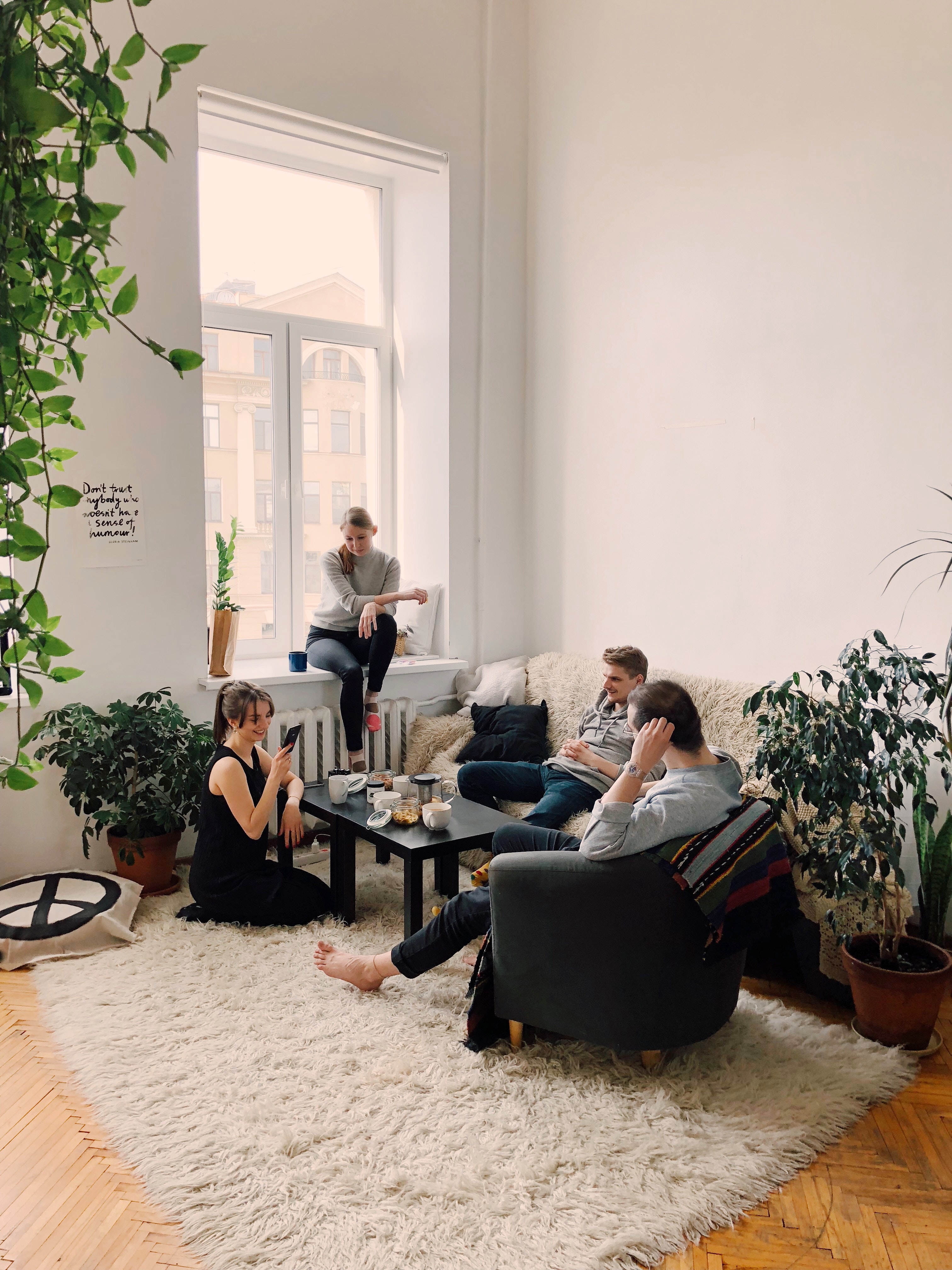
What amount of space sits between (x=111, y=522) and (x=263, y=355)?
1.39m

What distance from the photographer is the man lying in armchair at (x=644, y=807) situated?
7.54 feet

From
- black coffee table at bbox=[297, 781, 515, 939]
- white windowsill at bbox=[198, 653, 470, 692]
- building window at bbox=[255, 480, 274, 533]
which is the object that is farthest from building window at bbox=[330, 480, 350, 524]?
black coffee table at bbox=[297, 781, 515, 939]

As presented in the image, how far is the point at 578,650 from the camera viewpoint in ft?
15.8

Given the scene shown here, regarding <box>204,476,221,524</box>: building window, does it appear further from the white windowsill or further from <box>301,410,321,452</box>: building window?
the white windowsill

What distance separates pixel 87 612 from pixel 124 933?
1309 millimetres

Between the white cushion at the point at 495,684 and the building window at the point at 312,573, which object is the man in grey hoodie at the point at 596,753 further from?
the building window at the point at 312,573

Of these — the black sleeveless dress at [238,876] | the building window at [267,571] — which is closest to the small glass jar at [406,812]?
the black sleeveless dress at [238,876]

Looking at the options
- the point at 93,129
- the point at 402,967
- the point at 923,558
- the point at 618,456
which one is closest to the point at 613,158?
the point at 618,456

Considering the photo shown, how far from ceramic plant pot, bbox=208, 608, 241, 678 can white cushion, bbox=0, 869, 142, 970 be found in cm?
105

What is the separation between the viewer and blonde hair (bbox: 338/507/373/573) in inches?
178

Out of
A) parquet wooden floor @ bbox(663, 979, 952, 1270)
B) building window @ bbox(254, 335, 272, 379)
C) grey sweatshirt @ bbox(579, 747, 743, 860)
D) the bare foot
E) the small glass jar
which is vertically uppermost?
building window @ bbox(254, 335, 272, 379)

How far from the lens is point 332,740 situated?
4.45 metres

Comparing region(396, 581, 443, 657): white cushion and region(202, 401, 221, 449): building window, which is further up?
region(202, 401, 221, 449): building window

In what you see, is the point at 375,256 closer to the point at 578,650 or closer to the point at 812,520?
the point at 578,650
